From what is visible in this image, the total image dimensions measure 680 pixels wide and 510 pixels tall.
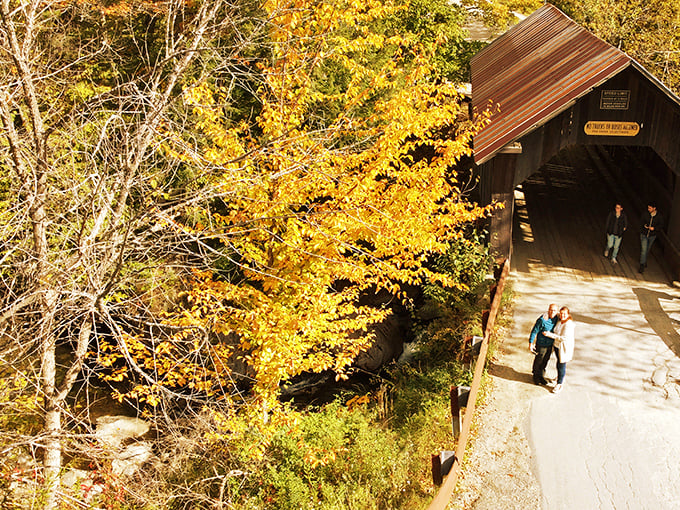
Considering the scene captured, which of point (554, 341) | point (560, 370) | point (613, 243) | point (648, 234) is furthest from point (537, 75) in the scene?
point (560, 370)

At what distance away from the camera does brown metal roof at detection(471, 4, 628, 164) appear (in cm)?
1118

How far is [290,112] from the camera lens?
1015 centimetres

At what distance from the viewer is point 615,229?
13234mm

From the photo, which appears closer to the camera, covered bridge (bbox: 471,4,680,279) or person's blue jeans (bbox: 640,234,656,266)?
covered bridge (bbox: 471,4,680,279)

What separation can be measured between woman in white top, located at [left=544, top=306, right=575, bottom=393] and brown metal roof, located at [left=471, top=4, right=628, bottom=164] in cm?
361

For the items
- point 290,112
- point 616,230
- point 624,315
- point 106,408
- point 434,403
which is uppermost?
point 290,112

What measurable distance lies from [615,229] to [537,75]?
14.1ft

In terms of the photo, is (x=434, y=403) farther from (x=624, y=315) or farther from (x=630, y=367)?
(x=624, y=315)

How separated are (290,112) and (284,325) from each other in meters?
3.67

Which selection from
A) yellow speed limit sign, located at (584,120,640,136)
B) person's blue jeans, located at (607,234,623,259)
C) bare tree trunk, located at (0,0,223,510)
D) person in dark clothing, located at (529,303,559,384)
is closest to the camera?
bare tree trunk, located at (0,0,223,510)

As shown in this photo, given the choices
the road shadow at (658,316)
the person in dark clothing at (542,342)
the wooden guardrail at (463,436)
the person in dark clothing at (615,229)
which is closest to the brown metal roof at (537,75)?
the person in dark clothing at (615,229)

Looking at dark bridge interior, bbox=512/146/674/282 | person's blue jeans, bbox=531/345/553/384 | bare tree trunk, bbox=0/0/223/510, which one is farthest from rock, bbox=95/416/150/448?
dark bridge interior, bbox=512/146/674/282

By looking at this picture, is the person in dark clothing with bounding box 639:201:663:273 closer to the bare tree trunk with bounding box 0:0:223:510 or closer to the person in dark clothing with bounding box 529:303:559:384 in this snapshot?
the person in dark clothing with bounding box 529:303:559:384

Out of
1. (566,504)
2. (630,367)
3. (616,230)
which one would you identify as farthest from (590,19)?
(566,504)
